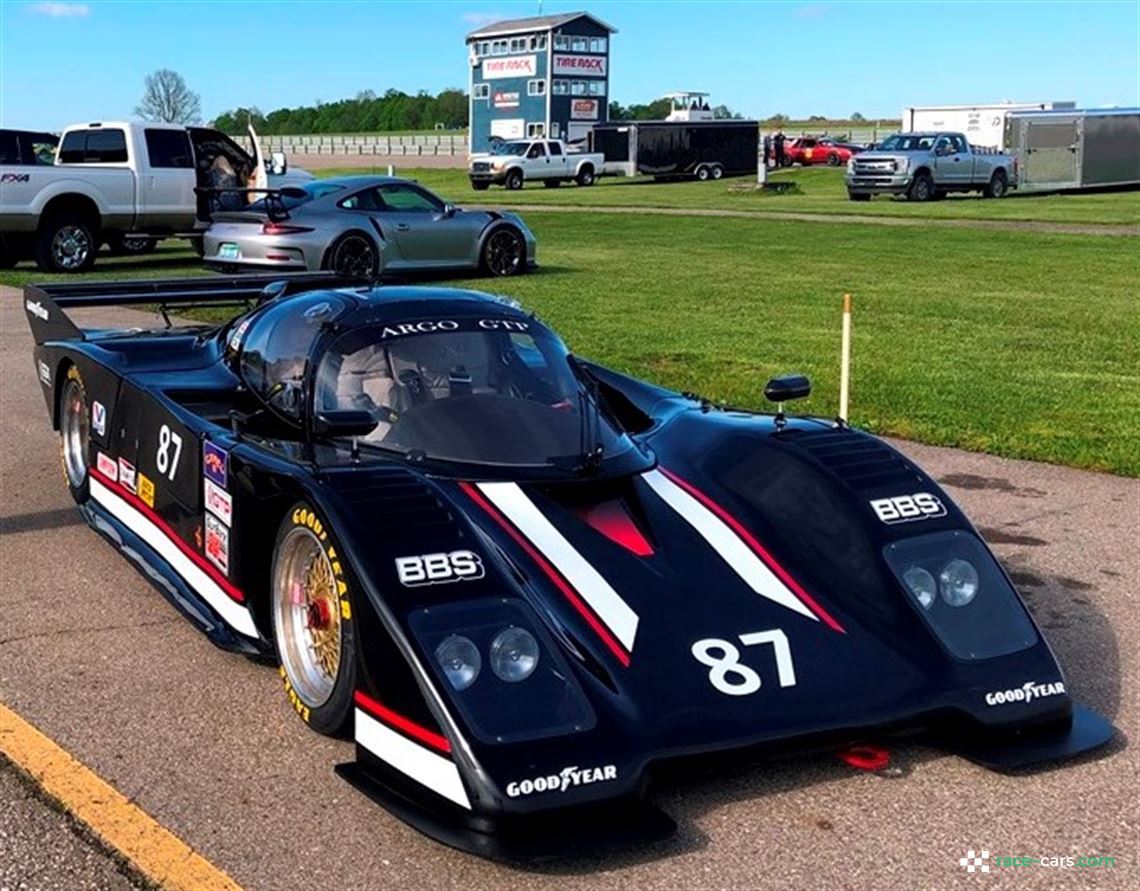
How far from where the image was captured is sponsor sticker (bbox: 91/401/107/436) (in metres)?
6.60

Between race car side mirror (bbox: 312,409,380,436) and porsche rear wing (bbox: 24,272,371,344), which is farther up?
porsche rear wing (bbox: 24,272,371,344)

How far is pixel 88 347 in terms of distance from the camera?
6.98m

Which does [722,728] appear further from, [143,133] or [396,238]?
[143,133]

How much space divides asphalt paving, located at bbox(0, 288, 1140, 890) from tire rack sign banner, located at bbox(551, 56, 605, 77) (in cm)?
7506

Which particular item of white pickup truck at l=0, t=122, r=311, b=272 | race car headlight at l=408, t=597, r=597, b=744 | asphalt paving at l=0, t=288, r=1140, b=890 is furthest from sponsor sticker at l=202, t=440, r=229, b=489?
white pickup truck at l=0, t=122, r=311, b=272

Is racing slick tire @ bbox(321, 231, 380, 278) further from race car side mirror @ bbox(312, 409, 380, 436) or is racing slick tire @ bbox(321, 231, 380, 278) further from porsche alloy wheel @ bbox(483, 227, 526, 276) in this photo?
race car side mirror @ bbox(312, 409, 380, 436)

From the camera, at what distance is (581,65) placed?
7962 centimetres

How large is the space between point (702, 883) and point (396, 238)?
15060 mm

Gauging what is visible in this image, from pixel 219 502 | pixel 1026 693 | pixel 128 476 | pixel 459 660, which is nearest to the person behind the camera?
pixel 459 660

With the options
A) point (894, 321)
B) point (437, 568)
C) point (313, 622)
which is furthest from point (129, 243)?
point (437, 568)

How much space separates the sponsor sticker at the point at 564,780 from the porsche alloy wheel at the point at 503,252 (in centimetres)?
1549

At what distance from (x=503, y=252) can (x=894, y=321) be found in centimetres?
641

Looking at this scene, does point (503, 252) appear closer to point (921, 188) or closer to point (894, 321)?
point (894, 321)

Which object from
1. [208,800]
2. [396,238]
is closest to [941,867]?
[208,800]
